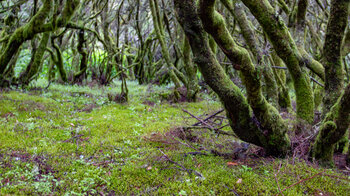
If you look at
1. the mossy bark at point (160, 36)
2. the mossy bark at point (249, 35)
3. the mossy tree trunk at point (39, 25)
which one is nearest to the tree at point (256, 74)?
the mossy bark at point (249, 35)

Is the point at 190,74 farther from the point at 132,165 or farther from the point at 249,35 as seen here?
the point at 132,165

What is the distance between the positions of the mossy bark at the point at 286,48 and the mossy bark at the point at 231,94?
2.52ft

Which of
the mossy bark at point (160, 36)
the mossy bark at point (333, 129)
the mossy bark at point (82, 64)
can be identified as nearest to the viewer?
the mossy bark at point (333, 129)

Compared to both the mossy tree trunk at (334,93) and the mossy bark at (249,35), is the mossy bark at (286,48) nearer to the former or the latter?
the mossy tree trunk at (334,93)

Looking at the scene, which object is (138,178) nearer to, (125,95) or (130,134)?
(130,134)

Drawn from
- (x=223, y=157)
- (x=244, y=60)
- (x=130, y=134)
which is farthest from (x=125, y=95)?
(x=244, y=60)

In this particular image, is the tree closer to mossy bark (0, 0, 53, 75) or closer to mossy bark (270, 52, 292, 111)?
mossy bark (270, 52, 292, 111)

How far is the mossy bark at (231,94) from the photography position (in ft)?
10.4

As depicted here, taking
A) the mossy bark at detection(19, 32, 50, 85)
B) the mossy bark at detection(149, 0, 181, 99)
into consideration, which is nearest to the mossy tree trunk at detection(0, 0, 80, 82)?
the mossy bark at detection(19, 32, 50, 85)

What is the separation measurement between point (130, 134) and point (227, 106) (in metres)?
2.31

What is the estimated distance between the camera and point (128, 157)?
370 centimetres

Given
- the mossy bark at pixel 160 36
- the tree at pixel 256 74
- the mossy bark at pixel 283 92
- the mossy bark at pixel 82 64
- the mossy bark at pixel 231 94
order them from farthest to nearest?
the mossy bark at pixel 82 64 < the mossy bark at pixel 160 36 < the mossy bark at pixel 283 92 < the mossy bark at pixel 231 94 < the tree at pixel 256 74

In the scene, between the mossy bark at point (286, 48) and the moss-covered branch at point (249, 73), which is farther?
the mossy bark at point (286, 48)

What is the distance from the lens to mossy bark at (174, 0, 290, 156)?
10.4 feet
